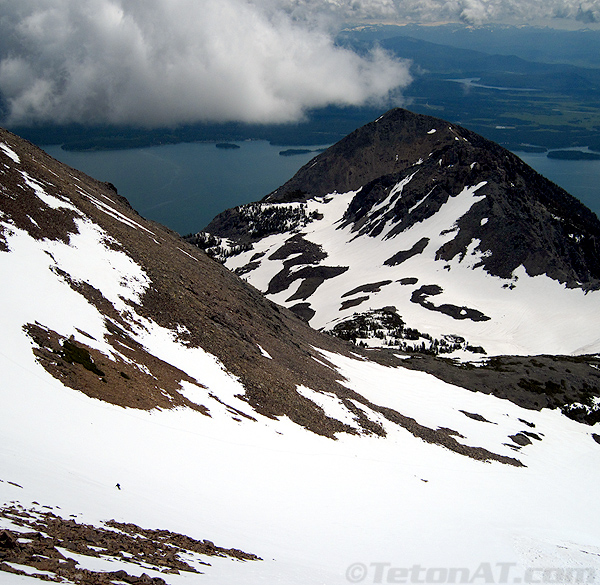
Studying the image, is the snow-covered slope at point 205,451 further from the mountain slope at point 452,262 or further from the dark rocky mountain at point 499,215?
the dark rocky mountain at point 499,215

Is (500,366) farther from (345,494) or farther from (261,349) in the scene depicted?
(345,494)

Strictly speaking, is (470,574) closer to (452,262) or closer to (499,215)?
(452,262)

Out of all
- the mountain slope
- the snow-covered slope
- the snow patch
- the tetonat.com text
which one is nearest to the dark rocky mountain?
the mountain slope

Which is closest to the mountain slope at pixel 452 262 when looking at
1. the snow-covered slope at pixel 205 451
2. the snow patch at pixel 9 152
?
the snow-covered slope at pixel 205 451

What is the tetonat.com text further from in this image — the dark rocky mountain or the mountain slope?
the dark rocky mountain

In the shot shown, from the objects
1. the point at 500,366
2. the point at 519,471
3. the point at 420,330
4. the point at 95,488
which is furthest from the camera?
the point at 420,330

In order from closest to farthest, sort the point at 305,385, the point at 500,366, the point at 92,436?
the point at 92,436
the point at 305,385
the point at 500,366

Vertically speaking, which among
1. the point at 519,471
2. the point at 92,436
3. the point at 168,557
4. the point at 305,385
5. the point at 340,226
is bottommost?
the point at 168,557

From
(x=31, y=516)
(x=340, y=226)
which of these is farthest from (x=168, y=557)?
(x=340, y=226)
